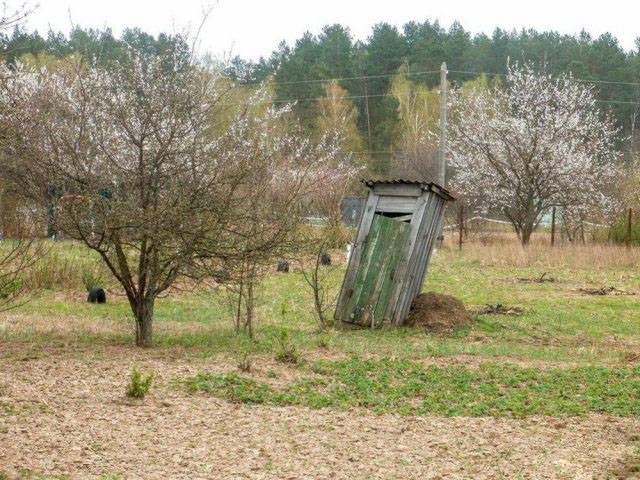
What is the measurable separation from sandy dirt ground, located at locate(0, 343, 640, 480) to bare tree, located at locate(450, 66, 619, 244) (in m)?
21.4

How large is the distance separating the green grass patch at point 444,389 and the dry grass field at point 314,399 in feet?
0.08

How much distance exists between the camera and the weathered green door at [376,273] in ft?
42.4

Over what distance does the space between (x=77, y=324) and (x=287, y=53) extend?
49.9m

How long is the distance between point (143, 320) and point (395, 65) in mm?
50819

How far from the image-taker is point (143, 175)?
31.6 feet

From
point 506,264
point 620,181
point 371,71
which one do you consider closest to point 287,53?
point 371,71

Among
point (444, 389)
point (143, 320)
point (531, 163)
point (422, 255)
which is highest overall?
point (531, 163)

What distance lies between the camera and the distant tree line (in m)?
53.6

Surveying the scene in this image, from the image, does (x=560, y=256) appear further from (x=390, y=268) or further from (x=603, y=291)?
(x=390, y=268)

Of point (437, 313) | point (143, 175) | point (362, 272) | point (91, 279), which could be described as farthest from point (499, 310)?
point (143, 175)

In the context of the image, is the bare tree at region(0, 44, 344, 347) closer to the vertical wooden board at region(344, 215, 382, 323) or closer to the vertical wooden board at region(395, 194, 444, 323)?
the vertical wooden board at region(344, 215, 382, 323)

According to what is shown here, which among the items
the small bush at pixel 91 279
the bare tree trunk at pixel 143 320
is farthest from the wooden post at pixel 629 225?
the bare tree trunk at pixel 143 320

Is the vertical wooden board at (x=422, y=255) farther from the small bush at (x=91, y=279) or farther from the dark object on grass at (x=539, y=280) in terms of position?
the dark object on grass at (x=539, y=280)

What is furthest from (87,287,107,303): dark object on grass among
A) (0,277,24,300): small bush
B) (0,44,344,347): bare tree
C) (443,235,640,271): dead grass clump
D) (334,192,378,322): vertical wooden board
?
(443,235,640,271): dead grass clump
